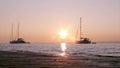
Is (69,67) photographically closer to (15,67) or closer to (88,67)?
(88,67)

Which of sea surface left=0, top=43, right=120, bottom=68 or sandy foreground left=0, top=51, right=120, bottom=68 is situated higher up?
sandy foreground left=0, top=51, right=120, bottom=68

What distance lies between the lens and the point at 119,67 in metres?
25.2

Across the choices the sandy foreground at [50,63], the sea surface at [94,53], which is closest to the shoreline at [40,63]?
the sandy foreground at [50,63]

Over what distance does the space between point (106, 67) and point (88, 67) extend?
1487 mm

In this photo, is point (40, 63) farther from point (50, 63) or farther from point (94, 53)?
point (94, 53)

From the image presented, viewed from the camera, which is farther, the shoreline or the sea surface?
the sea surface

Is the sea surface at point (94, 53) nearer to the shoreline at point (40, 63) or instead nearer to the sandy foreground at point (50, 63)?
the sandy foreground at point (50, 63)

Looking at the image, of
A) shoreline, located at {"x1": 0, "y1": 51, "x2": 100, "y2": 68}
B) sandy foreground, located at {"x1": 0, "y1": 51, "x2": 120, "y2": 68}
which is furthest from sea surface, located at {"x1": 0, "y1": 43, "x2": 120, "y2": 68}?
shoreline, located at {"x1": 0, "y1": 51, "x2": 100, "y2": 68}

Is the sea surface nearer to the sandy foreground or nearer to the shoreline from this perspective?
the sandy foreground

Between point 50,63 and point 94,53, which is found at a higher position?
point 50,63

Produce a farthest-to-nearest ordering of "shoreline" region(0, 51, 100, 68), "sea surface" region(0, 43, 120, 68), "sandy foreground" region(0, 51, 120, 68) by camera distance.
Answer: "sea surface" region(0, 43, 120, 68) → "sandy foreground" region(0, 51, 120, 68) → "shoreline" region(0, 51, 100, 68)

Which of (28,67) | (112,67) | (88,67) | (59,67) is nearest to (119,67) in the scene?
(112,67)

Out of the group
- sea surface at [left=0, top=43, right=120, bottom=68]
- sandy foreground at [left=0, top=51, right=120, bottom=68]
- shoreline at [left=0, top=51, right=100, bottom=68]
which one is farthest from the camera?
sea surface at [left=0, top=43, right=120, bottom=68]

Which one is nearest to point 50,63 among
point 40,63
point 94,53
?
point 40,63
